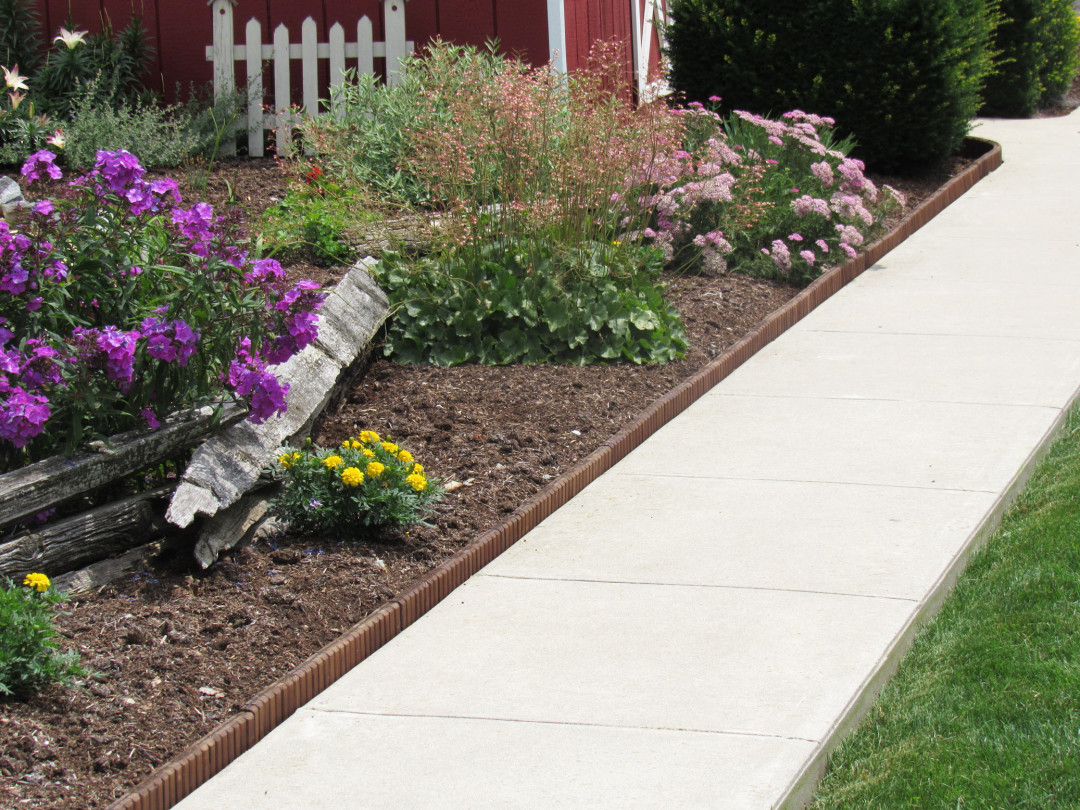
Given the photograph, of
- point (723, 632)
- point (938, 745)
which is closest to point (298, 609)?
point (723, 632)

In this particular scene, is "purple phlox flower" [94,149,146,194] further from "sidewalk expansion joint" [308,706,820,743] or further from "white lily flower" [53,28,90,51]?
"white lily flower" [53,28,90,51]

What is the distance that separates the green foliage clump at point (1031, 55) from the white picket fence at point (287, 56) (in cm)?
635

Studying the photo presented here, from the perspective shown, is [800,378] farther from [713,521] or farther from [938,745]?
[938,745]

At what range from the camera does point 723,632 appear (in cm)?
362

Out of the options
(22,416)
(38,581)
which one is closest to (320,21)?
(22,416)

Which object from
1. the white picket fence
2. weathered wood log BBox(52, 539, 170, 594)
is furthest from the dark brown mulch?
the white picket fence

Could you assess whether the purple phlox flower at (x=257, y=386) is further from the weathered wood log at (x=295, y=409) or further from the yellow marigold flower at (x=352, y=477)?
the yellow marigold flower at (x=352, y=477)

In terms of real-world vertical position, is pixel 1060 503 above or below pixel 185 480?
below

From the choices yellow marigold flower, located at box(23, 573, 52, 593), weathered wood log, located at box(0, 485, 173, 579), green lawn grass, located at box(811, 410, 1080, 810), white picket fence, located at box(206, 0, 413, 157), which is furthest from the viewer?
white picket fence, located at box(206, 0, 413, 157)

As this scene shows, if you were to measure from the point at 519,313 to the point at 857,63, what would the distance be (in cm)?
478

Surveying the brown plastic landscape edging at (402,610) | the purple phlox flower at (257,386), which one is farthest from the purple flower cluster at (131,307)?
the brown plastic landscape edging at (402,610)

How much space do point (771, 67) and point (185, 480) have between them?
717 centimetres

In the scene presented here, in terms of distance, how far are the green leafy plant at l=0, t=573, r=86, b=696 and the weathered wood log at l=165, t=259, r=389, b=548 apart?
0.55 meters

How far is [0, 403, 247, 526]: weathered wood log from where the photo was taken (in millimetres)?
3562
